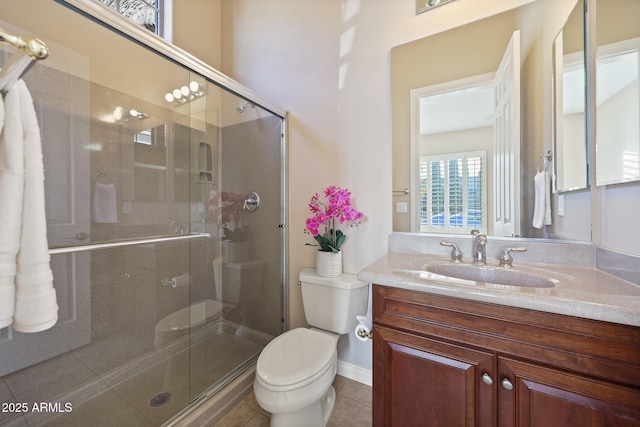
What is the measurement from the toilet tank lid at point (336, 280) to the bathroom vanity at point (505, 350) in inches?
Result: 18.1

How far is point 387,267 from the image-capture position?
98 cm

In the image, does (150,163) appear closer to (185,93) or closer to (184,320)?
(185,93)

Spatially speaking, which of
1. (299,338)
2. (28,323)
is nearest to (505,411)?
(299,338)

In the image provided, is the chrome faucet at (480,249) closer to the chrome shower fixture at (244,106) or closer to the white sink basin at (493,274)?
the white sink basin at (493,274)

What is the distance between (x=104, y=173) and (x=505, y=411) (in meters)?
1.95

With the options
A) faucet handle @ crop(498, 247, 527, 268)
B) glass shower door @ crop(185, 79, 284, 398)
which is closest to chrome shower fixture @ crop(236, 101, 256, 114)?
glass shower door @ crop(185, 79, 284, 398)

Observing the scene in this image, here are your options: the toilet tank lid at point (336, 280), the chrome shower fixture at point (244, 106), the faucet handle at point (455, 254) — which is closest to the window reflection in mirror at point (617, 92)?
the faucet handle at point (455, 254)

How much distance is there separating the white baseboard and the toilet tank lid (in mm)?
579

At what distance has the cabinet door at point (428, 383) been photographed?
2.44 feet

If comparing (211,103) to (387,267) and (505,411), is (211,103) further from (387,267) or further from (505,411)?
Answer: (505,411)

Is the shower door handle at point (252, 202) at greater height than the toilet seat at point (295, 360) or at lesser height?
greater

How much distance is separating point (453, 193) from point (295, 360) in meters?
1.13

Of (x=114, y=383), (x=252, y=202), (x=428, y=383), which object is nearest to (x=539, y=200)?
(x=428, y=383)

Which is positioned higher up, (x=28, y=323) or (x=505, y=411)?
(x=28, y=323)
